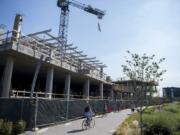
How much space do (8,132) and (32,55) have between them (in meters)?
9.98

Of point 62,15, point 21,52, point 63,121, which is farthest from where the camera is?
point 62,15

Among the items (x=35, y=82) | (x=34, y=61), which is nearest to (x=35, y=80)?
(x=35, y=82)

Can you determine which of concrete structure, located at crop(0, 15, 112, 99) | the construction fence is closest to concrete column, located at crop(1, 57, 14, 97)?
concrete structure, located at crop(0, 15, 112, 99)

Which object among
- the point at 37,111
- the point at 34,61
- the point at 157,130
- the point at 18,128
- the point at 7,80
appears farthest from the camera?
the point at 34,61

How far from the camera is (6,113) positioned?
15.5 meters

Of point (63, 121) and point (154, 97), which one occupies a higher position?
point (154, 97)

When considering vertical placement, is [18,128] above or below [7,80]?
below

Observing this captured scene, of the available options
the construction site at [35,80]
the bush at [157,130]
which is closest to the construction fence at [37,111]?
the construction site at [35,80]

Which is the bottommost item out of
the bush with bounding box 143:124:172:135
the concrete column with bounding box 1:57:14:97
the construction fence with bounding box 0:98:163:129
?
the bush with bounding box 143:124:172:135

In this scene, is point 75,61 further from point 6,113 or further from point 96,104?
point 6,113

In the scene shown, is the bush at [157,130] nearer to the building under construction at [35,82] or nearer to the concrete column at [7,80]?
the building under construction at [35,82]

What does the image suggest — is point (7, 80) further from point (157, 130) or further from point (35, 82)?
point (157, 130)

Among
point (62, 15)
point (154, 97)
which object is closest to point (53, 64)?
point (154, 97)

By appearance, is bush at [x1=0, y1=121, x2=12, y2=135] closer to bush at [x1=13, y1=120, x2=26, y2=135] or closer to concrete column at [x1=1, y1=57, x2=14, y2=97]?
bush at [x1=13, y1=120, x2=26, y2=135]
